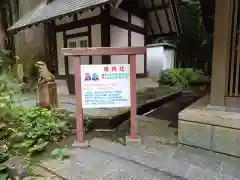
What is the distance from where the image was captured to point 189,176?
8.64ft

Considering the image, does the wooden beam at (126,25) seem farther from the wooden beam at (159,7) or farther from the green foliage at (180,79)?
the green foliage at (180,79)

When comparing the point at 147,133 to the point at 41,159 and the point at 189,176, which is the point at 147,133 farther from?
the point at 41,159

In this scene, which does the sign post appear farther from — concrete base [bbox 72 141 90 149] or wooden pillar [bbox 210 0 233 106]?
wooden pillar [bbox 210 0 233 106]

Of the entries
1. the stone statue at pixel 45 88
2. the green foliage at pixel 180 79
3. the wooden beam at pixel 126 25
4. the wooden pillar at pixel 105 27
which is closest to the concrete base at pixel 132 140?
the stone statue at pixel 45 88

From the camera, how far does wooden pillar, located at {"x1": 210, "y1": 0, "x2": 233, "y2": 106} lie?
3061mm

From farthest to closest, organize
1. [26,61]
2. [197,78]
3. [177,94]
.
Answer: [197,78] < [26,61] < [177,94]

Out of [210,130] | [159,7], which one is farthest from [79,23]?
[210,130]

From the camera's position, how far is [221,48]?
10.3 ft

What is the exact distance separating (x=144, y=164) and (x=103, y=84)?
4.66ft

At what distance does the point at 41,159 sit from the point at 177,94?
5998mm

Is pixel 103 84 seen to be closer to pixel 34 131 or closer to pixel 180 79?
pixel 34 131

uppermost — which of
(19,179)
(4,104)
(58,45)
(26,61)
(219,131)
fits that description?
(58,45)

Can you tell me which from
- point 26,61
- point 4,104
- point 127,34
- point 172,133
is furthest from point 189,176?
point 26,61

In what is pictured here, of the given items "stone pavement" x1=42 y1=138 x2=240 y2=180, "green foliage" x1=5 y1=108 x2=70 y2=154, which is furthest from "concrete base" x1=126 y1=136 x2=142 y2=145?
"green foliage" x1=5 y1=108 x2=70 y2=154
